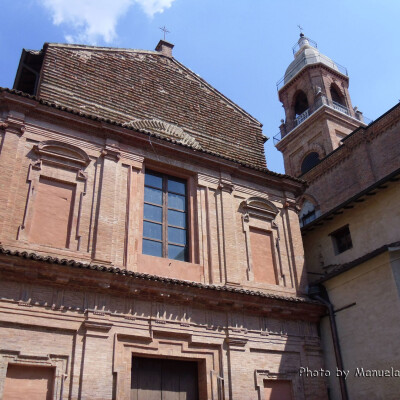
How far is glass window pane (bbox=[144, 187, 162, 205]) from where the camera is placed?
1255cm

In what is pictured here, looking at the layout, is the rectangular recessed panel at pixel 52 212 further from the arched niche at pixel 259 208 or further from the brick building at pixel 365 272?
the brick building at pixel 365 272

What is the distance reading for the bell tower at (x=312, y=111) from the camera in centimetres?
3000

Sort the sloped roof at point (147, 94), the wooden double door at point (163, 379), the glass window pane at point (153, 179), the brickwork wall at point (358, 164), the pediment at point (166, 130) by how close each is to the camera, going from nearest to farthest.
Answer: the wooden double door at point (163, 379), the glass window pane at point (153, 179), the sloped roof at point (147, 94), the pediment at point (166, 130), the brickwork wall at point (358, 164)

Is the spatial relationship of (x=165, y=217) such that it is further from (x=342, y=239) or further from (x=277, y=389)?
(x=342, y=239)

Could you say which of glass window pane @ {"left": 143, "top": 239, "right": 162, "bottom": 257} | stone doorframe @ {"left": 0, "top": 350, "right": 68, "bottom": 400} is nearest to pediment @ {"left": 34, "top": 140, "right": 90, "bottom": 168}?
glass window pane @ {"left": 143, "top": 239, "right": 162, "bottom": 257}

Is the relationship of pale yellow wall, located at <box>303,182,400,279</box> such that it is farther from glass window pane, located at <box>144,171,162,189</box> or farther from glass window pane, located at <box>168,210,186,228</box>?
glass window pane, located at <box>144,171,162,189</box>

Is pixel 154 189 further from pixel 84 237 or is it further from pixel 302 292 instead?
pixel 302 292

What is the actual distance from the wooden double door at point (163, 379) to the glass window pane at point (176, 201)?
4075 mm

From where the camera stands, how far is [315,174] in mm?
25359

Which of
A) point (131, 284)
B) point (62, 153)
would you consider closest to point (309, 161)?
point (62, 153)

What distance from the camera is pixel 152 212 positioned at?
12.4m

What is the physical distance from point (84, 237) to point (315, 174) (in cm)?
1714

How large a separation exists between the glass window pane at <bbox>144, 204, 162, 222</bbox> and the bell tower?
18.0m

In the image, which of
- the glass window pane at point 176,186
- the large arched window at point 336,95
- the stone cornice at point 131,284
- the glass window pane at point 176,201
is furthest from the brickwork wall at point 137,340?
the large arched window at point 336,95
